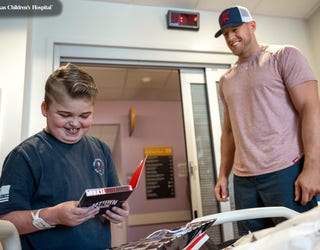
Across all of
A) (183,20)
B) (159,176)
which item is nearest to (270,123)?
(183,20)

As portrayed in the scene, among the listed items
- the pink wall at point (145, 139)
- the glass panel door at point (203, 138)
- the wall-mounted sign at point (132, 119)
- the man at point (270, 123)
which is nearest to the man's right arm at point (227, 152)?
the man at point (270, 123)

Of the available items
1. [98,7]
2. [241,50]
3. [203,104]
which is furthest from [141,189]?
[241,50]

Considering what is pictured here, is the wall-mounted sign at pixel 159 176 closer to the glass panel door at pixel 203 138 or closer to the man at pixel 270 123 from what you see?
the glass panel door at pixel 203 138

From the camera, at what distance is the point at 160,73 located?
3104 millimetres

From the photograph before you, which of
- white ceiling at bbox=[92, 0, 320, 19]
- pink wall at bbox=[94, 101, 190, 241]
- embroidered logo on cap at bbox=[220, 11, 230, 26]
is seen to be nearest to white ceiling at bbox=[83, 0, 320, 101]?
white ceiling at bbox=[92, 0, 320, 19]

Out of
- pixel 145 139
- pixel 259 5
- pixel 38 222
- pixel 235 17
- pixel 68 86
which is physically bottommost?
pixel 38 222

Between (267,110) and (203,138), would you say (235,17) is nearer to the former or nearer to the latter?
(267,110)

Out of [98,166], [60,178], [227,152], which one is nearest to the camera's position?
[60,178]

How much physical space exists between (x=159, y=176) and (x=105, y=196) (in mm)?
3080

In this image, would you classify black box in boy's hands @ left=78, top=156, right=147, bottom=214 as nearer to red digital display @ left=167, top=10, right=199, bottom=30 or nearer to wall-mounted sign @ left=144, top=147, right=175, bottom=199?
red digital display @ left=167, top=10, right=199, bottom=30

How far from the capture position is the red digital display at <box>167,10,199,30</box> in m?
2.04

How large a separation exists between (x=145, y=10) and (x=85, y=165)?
5.07ft

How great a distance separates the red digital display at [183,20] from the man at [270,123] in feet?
2.28

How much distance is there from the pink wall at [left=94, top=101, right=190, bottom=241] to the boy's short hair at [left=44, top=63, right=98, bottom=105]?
9.50 feet
